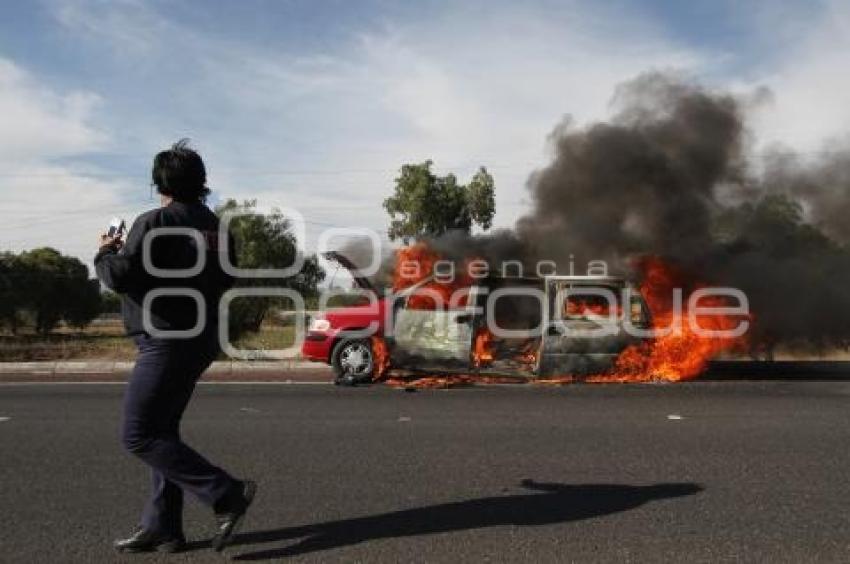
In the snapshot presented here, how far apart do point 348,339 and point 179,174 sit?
723cm

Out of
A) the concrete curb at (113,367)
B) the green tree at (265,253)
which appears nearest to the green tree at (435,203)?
the green tree at (265,253)

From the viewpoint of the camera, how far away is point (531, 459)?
603 centimetres

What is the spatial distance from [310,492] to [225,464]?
1088 mm

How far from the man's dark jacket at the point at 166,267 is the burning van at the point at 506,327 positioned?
6722mm

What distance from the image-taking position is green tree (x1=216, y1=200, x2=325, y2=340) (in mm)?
29156

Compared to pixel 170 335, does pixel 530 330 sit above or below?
above

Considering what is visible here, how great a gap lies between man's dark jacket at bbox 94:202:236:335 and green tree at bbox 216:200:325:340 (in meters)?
24.9

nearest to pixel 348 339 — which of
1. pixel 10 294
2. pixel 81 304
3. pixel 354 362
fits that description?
pixel 354 362

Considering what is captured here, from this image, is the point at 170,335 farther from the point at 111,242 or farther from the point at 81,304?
the point at 81,304

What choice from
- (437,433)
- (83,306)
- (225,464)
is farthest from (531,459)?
(83,306)

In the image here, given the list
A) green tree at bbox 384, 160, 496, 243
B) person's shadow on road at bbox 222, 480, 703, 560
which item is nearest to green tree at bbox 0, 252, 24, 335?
green tree at bbox 384, 160, 496, 243

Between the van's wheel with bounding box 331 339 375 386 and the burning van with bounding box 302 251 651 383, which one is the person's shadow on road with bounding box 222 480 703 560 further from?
the van's wheel with bounding box 331 339 375 386

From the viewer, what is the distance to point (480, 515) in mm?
4535

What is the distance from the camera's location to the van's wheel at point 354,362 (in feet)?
35.6
